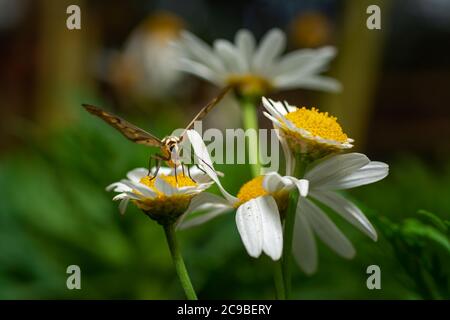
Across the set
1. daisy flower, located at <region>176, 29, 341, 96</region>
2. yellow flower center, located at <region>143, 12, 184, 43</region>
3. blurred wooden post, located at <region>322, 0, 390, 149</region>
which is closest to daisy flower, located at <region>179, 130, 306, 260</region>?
daisy flower, located at <region>176, 29, 341, 96</region>

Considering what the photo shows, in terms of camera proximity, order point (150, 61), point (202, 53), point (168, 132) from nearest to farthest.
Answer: point (202, 53) → point (168, 132) → point (150, 61)

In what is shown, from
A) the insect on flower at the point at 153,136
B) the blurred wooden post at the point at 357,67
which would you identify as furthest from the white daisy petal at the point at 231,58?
the blurred wooden post at the point at 357,67

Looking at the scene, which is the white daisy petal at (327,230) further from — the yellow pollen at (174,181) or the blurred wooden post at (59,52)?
the blurred wooden post at (59,52)

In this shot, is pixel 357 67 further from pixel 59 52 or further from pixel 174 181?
pixel 174 181

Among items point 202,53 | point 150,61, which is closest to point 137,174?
point 202,53

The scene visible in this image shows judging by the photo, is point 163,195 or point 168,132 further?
point 168,132

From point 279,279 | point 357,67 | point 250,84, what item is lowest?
point 279,279

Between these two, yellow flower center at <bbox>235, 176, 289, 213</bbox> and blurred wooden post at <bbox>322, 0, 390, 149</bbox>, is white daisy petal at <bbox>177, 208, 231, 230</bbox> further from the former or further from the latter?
blurred wooden post at <bbox>322, 0, 390, 149</bbox>
